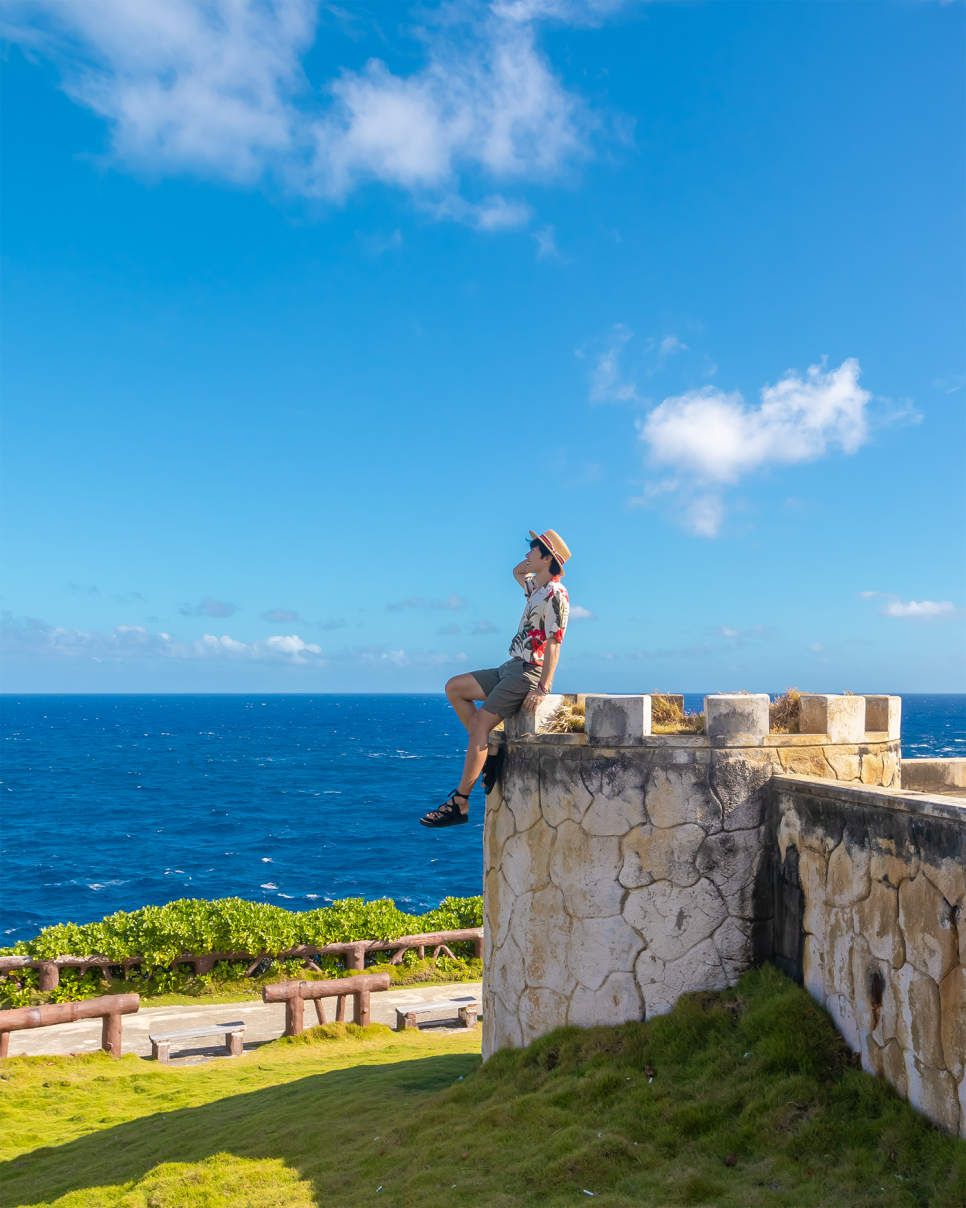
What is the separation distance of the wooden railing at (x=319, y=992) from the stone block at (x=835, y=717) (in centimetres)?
962

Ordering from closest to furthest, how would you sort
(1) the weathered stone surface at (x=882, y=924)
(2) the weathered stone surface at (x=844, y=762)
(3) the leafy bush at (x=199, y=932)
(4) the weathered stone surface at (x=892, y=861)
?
1. (4) the weathered stone surface at (x=892, y=861)
2. (1) the weathered stone surface at (x=882, y=924)
3. (2) the weathered stone surface at (x=844, y=762)
4. (3) the leafy bush at (x=199, y=932)

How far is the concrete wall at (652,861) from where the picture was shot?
7539 mm

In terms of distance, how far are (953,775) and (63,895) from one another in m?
38.7

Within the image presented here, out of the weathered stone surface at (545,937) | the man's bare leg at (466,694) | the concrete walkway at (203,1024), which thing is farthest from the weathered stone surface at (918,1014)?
the concrete walkway at (203,1024)

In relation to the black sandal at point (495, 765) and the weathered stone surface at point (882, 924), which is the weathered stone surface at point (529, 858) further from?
the weathered stone surface at point (882, 924)

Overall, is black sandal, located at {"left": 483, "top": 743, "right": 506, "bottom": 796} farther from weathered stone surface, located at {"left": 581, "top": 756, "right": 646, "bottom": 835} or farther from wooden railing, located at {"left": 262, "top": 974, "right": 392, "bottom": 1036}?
wooden railing, located at {"left": 262, "top": 974, "right": 392, "bottom": 1036}

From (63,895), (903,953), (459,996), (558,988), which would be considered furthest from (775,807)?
(63,895)

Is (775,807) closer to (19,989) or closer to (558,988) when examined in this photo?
(558,988)

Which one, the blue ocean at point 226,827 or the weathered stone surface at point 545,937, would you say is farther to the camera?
the blue ocean at point 226,827

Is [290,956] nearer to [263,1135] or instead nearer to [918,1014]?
[263,1135]

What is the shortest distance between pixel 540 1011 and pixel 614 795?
2265 millimetres

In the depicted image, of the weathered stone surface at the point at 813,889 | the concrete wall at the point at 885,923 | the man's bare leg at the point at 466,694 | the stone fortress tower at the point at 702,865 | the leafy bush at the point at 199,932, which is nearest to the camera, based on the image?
the concrete wall at the point at 885,923

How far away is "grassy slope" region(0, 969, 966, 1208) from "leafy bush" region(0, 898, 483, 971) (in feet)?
28.1

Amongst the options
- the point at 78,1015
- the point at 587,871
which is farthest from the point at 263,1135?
the point at 78,1015
